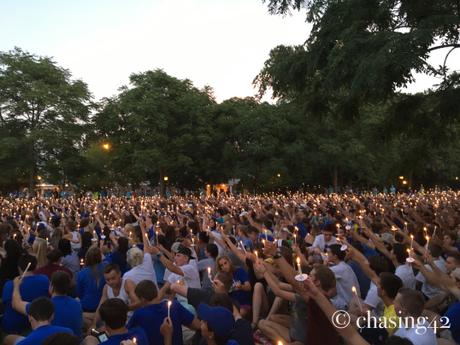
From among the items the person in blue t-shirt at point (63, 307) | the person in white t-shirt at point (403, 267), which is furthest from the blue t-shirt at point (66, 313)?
the person in white t-shirt at point (403, 267)

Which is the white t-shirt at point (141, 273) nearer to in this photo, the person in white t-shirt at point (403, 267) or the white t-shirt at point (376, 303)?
the white t-shirt at point (376, 303)

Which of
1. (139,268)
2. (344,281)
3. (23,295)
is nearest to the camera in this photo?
(23,295)

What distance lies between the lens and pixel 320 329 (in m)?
4.78

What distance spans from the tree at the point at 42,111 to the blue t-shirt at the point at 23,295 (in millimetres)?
40517

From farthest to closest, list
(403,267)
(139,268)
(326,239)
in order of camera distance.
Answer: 1. (326,239)
2. (403,267)
3. (139,268)

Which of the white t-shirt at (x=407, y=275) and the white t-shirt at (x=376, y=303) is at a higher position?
the white t-shirt at (x=407, y=275)

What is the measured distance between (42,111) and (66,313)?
147 ft

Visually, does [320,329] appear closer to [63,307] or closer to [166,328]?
[166,328]

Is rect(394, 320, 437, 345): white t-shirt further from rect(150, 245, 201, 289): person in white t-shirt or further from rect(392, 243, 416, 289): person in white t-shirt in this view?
rect(150, 245, 201, 289): person in white t-shirt

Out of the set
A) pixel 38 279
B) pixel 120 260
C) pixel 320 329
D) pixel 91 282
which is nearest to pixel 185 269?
pixel 91 282

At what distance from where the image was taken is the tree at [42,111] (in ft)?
150

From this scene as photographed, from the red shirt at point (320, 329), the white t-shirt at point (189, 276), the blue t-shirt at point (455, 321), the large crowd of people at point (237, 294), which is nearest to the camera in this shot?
→ the large crowd of people at point (237, 294)

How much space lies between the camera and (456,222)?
1370 centimetres

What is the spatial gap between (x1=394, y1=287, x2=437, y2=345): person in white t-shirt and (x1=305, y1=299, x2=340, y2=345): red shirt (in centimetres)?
61
